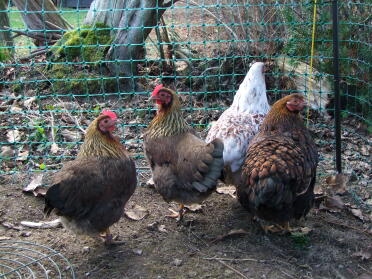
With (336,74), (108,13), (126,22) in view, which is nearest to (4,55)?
(108,13)

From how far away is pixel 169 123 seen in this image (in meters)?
3.99

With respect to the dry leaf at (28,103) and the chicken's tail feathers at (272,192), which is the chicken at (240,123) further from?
the dry leaf at (28,103)

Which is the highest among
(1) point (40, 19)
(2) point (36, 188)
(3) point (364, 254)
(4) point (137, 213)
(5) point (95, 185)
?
(1) point (40, 19)

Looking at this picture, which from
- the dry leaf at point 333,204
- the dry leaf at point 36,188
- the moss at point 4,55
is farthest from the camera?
the moss at point 4,55

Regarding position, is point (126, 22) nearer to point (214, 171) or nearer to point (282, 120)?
point (282, 120)

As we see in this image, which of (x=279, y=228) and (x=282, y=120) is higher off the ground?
(x=282, y=120)

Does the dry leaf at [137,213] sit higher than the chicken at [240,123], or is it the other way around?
the chicken at [240,123]

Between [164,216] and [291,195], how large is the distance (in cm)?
131

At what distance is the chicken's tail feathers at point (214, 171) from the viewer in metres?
3.49

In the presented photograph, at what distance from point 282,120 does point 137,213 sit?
1639mm

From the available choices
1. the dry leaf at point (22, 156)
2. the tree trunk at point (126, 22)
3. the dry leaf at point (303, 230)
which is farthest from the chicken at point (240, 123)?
the dry leaf at point (22, 156)

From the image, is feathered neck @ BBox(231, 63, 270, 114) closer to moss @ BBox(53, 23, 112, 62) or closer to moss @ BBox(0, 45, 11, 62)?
moss @ BBox(53, 23, 112, 62)

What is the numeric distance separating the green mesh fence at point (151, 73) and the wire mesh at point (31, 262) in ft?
4.09

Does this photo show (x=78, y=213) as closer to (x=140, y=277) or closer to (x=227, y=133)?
(x=140, y=277)
